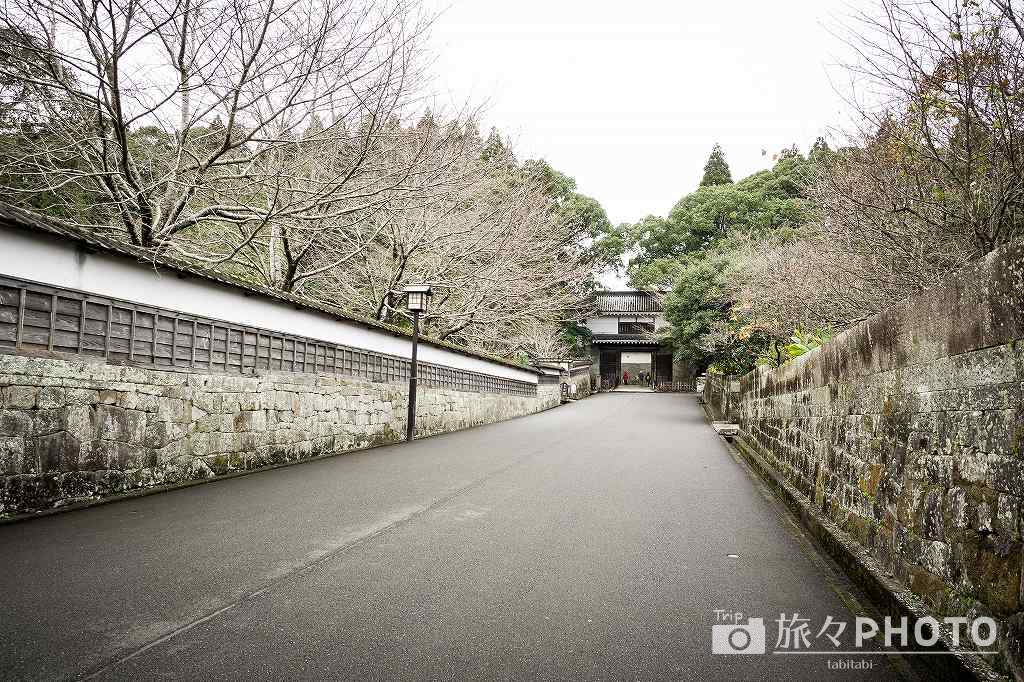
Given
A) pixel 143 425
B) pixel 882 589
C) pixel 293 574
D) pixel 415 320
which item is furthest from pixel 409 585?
pixel 415 320

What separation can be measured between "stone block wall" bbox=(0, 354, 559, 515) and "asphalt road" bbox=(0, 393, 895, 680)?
40cm

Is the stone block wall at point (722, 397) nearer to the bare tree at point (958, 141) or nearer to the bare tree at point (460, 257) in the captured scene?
the bare tree at point (460, 257)

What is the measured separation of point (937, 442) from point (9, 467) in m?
7.02

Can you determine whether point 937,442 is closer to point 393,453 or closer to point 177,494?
point 177,494

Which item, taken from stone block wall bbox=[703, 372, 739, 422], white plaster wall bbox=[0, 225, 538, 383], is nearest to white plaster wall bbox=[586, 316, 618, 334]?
stone block wall bbox=[703, 372, 739, 422]

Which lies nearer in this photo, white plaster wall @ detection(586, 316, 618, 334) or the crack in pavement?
the crack in pavement

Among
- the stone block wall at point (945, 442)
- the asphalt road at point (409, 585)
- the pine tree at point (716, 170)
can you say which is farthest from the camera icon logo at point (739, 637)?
the pine tree at point (716, 170)

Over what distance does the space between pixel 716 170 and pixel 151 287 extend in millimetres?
47471

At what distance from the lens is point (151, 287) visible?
7.19 meters

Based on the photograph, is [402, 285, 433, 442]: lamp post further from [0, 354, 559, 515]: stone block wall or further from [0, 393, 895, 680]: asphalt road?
[0, 393, 895, 680]: asphalt road

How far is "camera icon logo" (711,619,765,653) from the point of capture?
2992 mm

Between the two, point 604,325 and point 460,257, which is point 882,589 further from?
point 604,325

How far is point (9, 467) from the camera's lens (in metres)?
5.19

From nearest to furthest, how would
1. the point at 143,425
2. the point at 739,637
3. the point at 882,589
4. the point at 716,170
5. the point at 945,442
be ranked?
the point at 945,442, the point at 739,637, the point at 882,589, the point at 143,425, the point at 716,170
